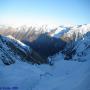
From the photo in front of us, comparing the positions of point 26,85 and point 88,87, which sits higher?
point 88,87

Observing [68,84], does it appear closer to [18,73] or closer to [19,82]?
[19,82]

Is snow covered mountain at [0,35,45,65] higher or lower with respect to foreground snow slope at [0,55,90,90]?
higher

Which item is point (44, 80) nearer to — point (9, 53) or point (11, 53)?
point (9, 53)

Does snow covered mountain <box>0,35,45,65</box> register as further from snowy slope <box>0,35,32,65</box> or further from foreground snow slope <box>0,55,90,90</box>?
foreground snow slope <box>0,55,90,90</box>

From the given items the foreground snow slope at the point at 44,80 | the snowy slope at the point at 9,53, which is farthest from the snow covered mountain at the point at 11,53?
the foreground snow slope at the point at 44,80

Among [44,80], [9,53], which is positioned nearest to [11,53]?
[9,53]

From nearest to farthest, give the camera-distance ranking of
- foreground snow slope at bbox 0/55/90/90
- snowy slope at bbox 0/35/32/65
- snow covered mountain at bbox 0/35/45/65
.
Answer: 1. foreground snow slope at bbox 0/55/90/90
2. snowy slope at bbox 0/35/32/65
3. snow covered mountain at bbox 0/35/45/65

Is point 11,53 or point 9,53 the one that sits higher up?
point 9,53

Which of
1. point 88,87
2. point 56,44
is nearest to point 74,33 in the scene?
point 56,44

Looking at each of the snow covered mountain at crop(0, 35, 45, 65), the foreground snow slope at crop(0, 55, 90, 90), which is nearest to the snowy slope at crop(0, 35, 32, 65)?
the snow covered mountain at crop(0, 35, 45, 65)

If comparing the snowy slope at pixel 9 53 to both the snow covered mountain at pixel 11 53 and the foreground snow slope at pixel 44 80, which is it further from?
the foreground snow slope at pixel 44 80

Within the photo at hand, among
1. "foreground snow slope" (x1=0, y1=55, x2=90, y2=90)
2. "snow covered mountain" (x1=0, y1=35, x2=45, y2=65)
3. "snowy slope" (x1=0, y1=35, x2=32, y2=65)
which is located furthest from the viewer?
"snow covered mountain" (x1=0, y1=35, x2=45, y2=65)
